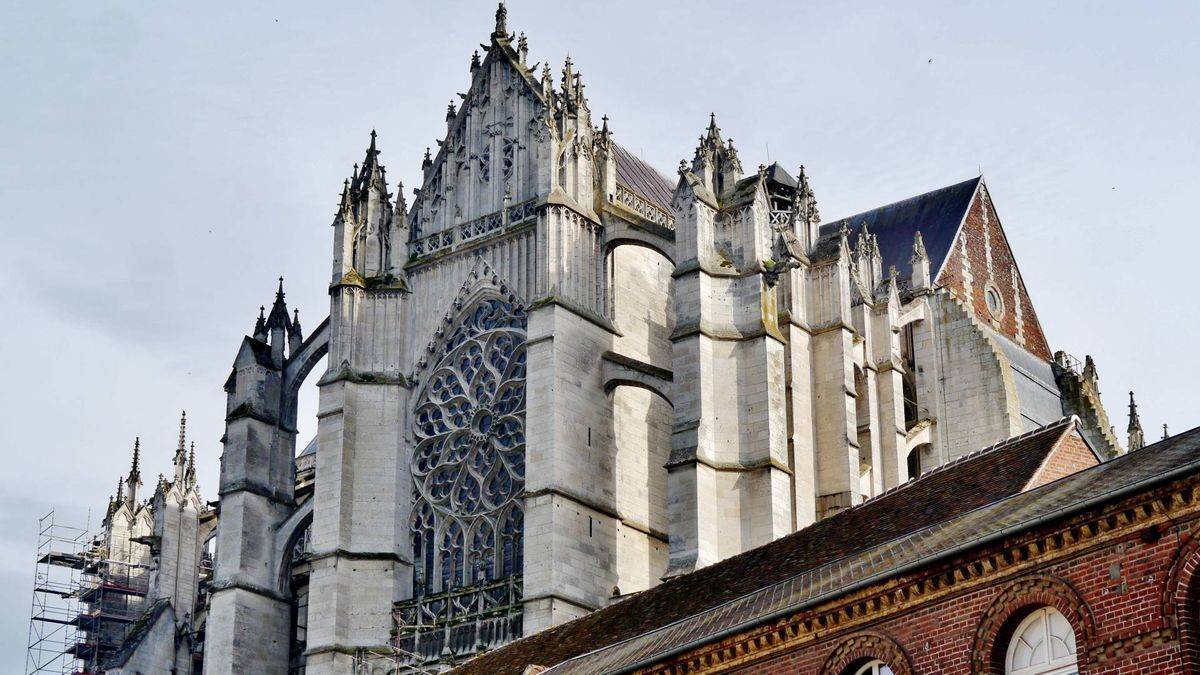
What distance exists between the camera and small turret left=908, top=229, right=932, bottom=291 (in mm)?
46812

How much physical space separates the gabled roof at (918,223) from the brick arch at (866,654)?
32677mm

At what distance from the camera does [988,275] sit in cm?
5078

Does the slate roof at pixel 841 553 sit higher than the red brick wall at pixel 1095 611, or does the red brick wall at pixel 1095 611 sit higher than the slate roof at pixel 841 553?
the slate roof at pixel 841 553

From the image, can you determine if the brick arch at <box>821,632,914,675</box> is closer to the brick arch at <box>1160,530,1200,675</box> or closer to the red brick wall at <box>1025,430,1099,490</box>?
the brick arch at <box>1160,530,1200,675</box>

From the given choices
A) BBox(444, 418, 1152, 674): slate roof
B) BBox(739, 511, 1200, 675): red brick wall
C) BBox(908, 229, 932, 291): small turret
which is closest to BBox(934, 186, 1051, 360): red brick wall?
BBox(908, 229, 932, 291): small turret

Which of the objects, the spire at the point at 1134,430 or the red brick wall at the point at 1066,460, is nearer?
the red brick wall at the point at 1066,460

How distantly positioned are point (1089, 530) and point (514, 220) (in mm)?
25702

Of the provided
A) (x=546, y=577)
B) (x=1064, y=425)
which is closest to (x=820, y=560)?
(x=1064, y=425)

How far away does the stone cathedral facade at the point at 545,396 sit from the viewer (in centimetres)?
3609

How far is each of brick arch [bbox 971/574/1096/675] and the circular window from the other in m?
34.8

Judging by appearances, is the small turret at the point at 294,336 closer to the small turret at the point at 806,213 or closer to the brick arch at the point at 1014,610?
the small turret at the point at 806,213

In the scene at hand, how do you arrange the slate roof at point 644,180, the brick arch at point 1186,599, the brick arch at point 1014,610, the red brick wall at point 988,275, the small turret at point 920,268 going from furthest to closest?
the red brick wall at point 988,275, the small turret at point 920,268, the slate roof at point 644,180, the brick arch at point 1014,610, the brick arch at point 1186,599

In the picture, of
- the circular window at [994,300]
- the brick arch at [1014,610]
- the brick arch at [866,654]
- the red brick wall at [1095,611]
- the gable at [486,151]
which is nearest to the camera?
the red brick wall at [1095,611]

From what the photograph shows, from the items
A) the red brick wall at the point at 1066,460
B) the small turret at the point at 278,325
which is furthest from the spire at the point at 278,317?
the red brick wall at the point at 1066,460
